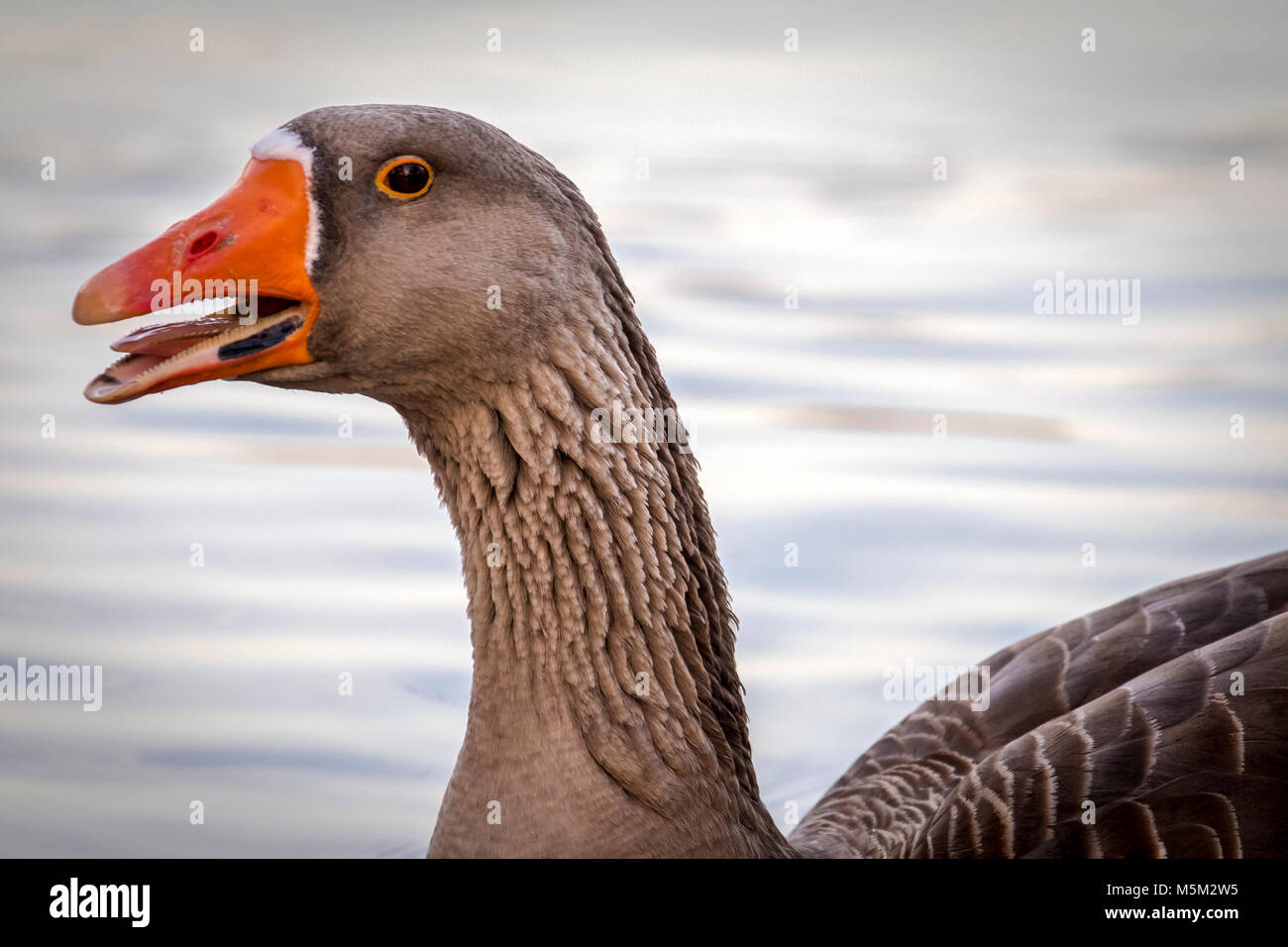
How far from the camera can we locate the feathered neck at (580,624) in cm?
356

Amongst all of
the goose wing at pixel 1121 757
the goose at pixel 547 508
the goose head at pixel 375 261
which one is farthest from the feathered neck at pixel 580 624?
the goose wing at pixel 1121 757

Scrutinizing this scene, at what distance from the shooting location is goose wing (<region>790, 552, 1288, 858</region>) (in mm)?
3564

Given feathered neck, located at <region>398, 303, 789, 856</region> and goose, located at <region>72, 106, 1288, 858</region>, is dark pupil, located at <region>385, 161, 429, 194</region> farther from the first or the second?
feathered neck, located at <region>398, 303, 789, 856</region>

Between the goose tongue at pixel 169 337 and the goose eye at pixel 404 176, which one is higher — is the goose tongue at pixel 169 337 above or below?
below

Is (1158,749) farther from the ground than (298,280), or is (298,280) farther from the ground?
(298,280)

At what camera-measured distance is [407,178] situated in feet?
11.5

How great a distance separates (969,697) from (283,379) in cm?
253

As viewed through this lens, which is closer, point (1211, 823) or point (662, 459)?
point (1211, 823)

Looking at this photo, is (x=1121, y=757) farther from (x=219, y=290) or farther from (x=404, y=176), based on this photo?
(x=219, y=290)

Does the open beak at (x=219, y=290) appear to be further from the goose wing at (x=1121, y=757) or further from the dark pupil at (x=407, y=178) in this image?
the goose wing at (x=1121, y=757)

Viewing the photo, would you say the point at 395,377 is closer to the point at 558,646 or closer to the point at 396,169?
the point at 396,169

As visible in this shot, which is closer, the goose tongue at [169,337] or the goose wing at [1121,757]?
the goose tongue at [169,337]
